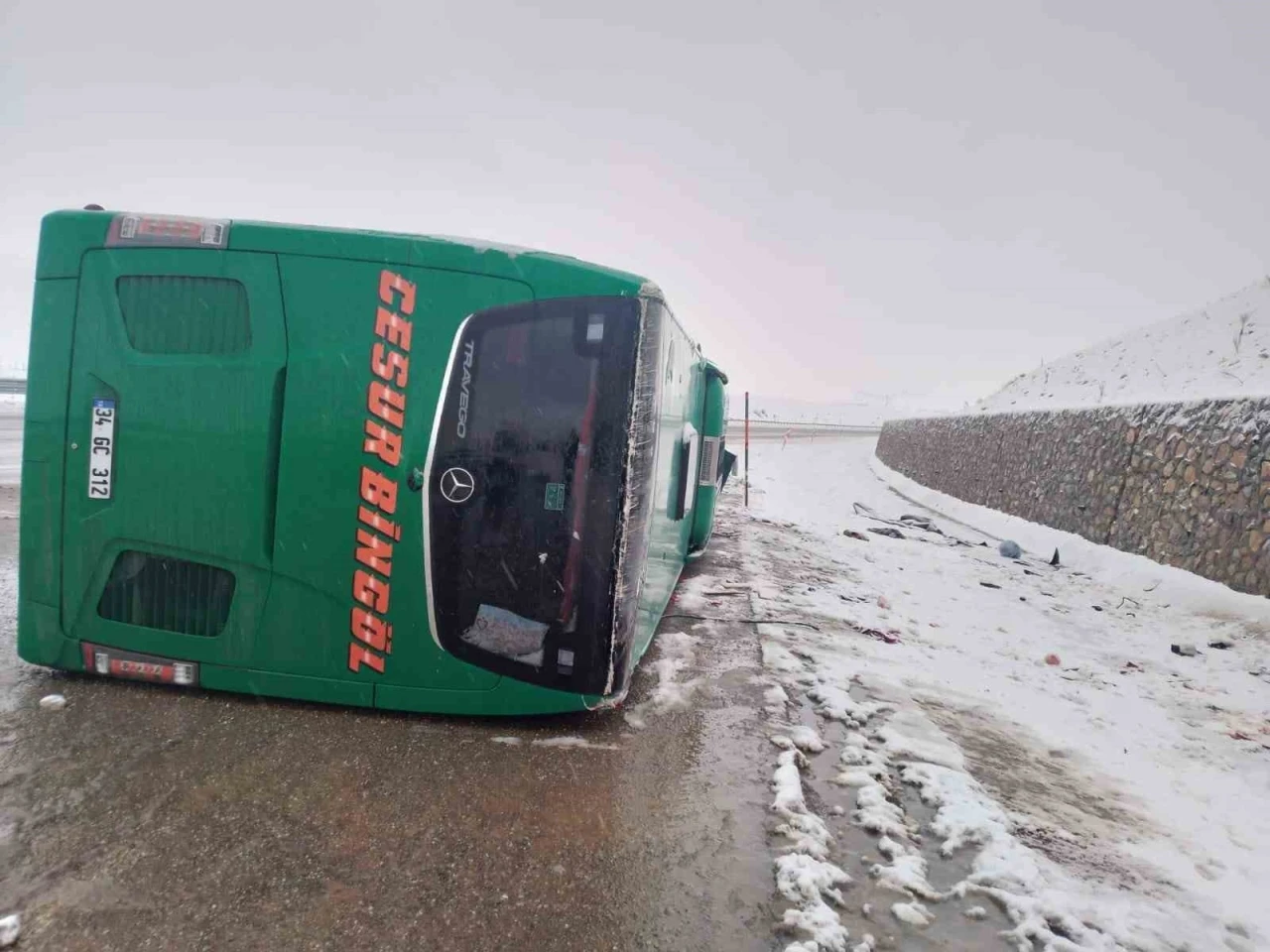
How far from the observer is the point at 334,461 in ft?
8.11

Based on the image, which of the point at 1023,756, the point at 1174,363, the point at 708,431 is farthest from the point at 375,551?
the point at 1174,363

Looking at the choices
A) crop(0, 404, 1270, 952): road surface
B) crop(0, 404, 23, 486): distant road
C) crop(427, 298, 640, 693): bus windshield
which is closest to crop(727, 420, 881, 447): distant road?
crop(0, 404, 23, 486): distant road

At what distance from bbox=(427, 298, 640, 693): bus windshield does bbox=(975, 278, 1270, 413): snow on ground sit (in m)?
7.35

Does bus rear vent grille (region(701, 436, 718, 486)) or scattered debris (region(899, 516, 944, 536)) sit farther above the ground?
bus rear vent grille (region(701, 436, 718, 486))

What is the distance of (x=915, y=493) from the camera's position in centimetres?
1504

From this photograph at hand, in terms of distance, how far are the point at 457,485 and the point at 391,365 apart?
0.52 metres

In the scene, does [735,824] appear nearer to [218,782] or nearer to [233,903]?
[233,903]

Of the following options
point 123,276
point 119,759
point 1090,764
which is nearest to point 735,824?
point 1090,764

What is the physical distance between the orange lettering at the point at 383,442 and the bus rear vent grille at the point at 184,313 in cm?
60

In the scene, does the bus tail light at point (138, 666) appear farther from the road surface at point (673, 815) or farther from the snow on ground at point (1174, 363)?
the snow on ground at point (1174, 363)

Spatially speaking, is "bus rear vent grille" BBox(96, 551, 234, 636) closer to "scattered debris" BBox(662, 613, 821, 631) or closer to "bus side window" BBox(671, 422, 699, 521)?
"bus side window" BBox(671, 422, 699, 521)

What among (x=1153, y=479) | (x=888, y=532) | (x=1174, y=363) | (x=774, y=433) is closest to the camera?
(x=1153, y=479)

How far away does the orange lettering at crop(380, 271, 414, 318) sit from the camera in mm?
2441

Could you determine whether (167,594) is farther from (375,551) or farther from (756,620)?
(756,620)
